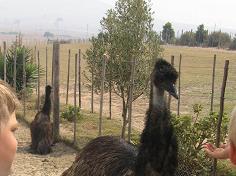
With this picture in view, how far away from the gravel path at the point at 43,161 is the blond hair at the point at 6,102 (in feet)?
20.0

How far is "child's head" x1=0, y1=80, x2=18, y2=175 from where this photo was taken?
1.05 m

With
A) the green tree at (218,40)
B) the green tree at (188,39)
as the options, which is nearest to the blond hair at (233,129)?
the green tree at (218,40)

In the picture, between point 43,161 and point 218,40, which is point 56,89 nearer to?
point 43,161

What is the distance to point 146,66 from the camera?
938 centimetres

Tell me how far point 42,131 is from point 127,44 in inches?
96.6

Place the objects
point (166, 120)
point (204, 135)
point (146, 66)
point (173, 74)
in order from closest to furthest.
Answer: point (166, 120)
point (173, 74)
point (204, 135)
point (146, 66)

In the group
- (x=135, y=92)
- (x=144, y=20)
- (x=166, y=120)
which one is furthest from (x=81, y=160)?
(x=144, y=20)

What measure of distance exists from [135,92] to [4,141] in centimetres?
843

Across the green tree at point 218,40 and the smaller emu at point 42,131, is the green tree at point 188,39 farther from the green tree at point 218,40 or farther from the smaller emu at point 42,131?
the smaller emu at point 42,131

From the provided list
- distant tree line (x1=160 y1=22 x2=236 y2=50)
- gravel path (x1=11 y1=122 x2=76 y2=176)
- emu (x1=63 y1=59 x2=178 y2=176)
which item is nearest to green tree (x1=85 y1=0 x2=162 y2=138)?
gravel path (x1=11 y1=122 x2=76 y2=176)

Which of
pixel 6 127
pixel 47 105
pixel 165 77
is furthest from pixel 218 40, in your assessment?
pixel 6 127

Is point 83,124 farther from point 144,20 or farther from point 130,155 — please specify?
point 130,155

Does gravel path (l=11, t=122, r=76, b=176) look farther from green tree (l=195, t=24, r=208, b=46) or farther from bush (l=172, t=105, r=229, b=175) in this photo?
green tree (l=195, t=24, r=208, b=46)

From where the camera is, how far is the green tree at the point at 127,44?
30.6 feet
